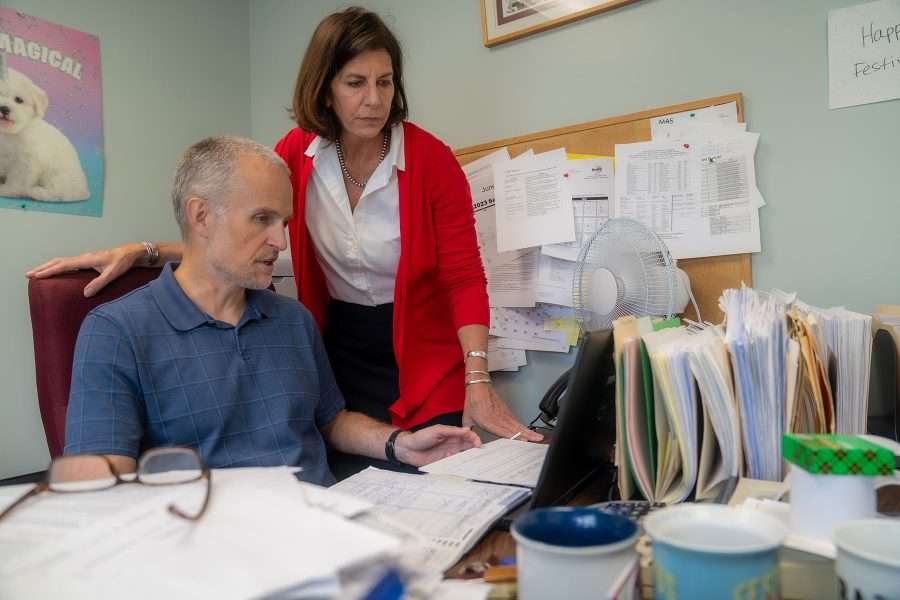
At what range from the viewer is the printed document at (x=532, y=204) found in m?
1.89

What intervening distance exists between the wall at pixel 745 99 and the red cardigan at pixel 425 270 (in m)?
0.48

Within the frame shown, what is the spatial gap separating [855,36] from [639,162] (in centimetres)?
56

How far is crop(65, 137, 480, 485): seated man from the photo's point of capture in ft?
3.38

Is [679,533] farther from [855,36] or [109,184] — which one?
[109,184]

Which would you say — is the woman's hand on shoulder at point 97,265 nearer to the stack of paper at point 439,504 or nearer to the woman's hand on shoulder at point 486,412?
the stack of paper at point 439,504

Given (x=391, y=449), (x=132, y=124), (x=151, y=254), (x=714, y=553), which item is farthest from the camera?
(x=132, y=124)

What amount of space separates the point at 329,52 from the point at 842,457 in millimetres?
1314

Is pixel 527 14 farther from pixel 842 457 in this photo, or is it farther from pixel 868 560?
pixel 868 560

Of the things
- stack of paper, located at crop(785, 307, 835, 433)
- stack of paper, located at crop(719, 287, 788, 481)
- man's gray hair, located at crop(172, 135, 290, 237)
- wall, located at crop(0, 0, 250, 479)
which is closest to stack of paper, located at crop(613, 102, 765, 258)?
stack of paper, located at crop(785, 307, 835, 433)

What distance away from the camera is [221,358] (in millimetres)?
1140

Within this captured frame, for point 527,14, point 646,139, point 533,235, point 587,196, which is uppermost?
point 527,14

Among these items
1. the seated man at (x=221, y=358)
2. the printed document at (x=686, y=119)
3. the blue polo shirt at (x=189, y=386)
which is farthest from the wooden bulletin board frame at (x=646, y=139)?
the blue polo shirt at (x=189, y=386)

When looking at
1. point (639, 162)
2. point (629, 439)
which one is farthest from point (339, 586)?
point (639, 162)

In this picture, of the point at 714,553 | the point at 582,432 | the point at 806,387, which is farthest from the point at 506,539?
the point at 806,387
